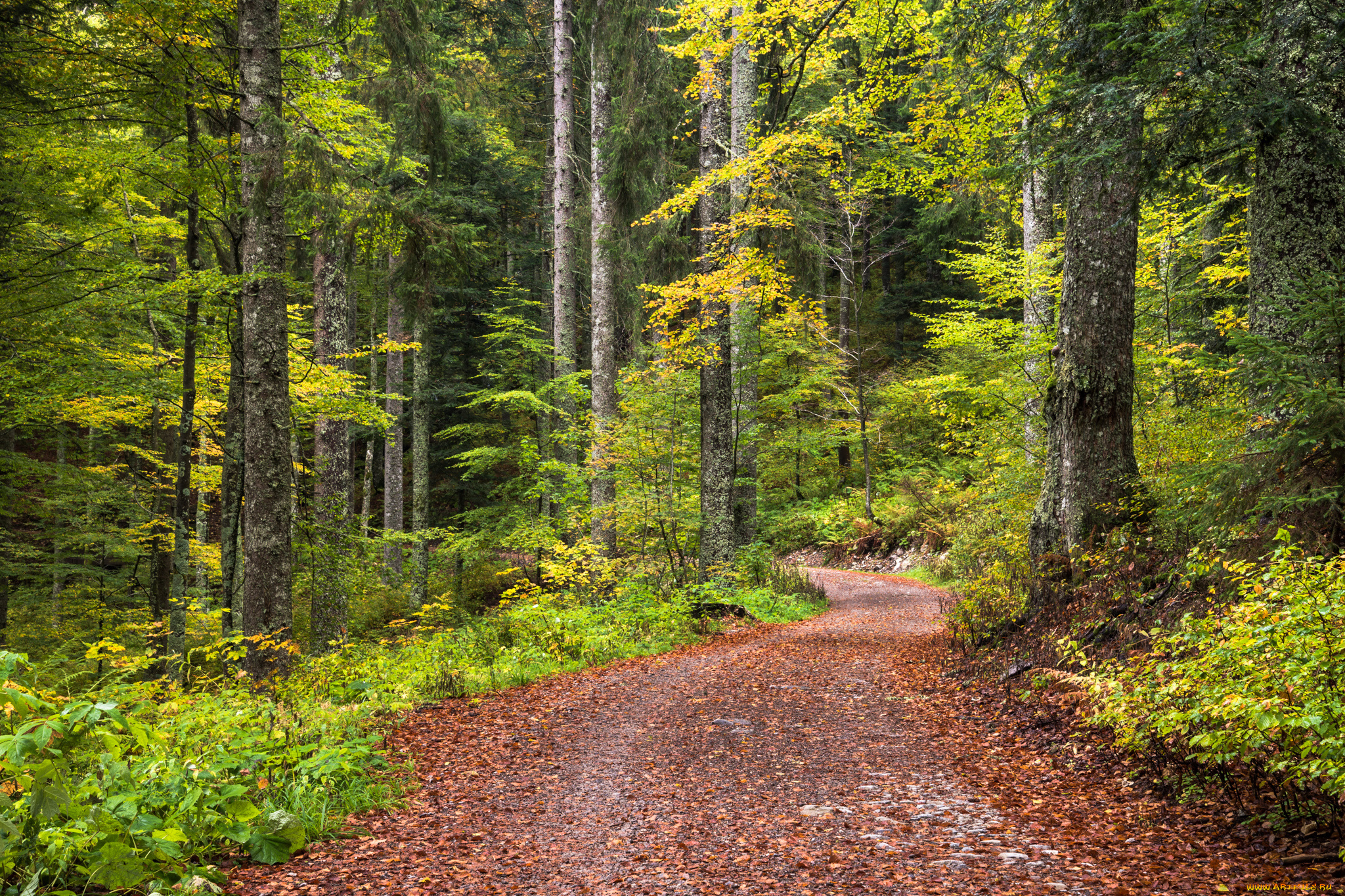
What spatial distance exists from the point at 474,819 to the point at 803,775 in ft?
6.59

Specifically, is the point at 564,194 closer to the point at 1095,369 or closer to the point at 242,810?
the point at 1095,369

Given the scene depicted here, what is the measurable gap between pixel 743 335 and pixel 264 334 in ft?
25.6

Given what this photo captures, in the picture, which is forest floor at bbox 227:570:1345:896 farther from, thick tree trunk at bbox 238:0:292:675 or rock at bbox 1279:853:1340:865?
thick tree trunk at bbox 238:0:292:675

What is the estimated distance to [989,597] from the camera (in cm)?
750

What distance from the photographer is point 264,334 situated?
6871 millimetres

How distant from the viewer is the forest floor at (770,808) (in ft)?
10.5

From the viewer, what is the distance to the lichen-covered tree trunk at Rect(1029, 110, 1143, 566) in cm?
663

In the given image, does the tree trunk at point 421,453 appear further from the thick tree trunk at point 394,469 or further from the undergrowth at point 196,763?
the undergrowth at point 196,763

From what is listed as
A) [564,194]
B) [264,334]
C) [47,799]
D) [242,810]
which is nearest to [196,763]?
[242,810]

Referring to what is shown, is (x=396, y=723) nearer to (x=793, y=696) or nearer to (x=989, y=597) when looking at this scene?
(x=793, y=696)

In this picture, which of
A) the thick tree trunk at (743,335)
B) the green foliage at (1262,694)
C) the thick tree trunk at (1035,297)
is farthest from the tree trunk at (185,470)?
the thick tree trunk at (1035,297)

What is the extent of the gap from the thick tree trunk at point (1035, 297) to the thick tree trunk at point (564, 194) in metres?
8.40

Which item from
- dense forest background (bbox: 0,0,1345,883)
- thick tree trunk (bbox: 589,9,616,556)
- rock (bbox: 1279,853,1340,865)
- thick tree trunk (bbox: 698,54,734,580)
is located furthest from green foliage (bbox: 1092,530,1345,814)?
thick tree trunk (bbox: 589,9,616,556)

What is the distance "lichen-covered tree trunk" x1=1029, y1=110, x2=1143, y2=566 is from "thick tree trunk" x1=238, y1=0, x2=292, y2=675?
23.8ft
